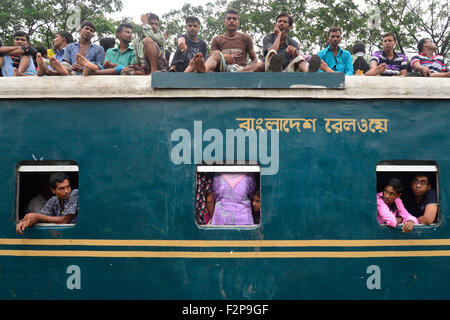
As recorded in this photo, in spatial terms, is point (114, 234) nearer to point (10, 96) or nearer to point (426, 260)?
point (10, 96)

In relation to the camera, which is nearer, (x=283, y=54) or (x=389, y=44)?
(x=283, y=54)

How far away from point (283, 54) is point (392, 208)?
200cm

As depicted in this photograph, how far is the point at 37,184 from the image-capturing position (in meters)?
3.66

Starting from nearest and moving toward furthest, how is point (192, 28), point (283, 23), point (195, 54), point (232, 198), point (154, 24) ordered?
point (232, 198), point (195, 54), point (283, 23), point (154, 24), point (192, 28)

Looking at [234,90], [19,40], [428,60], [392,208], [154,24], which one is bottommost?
[392,208]

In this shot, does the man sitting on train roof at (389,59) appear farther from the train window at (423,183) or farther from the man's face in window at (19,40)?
the man's face in window at (19,40)

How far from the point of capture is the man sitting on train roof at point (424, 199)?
10.5ft

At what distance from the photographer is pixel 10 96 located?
128 inches

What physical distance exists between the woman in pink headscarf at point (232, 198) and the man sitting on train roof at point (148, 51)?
143cm

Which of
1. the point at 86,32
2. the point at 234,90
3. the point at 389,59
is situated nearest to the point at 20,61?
the point at 86,32

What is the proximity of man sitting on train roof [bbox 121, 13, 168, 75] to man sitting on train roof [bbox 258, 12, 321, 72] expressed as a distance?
1106mm

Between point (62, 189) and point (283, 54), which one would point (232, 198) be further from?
point (283, 54)

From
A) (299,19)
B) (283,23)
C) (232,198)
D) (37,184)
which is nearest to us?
(232,198)
